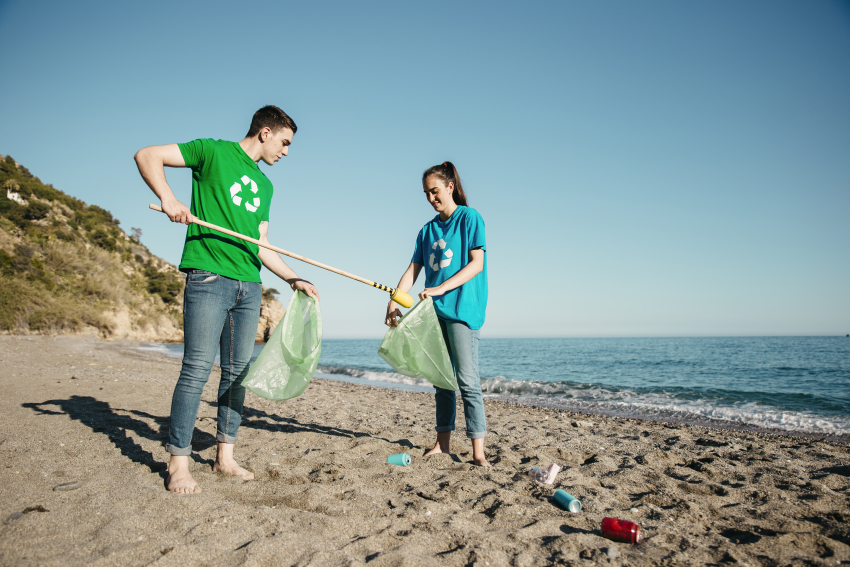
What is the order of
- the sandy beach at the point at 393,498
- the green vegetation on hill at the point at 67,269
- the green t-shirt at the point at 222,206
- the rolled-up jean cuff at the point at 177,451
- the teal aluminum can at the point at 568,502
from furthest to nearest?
the green vegetation on hill at the point at 67,269
the green t-shirt at the point at 222,206
the rolled-up jean cuff at the point at 177,451
the teal aluminum can at the point at 568,502
the sandy beach at the point at 393,498

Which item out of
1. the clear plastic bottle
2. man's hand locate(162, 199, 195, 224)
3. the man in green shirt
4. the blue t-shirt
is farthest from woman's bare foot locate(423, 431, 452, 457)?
man's hand locate(162, 199, 195, 224)

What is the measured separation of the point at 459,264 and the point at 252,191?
57.2 inches

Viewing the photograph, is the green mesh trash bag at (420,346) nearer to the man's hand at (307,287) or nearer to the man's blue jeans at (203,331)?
the man's hand at (307,287)

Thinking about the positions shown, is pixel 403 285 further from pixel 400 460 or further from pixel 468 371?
pixel 400 460

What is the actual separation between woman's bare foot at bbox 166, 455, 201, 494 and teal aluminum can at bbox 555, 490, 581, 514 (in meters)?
1.89

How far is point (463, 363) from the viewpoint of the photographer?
306cm

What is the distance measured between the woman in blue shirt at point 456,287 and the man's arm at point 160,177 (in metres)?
1.53

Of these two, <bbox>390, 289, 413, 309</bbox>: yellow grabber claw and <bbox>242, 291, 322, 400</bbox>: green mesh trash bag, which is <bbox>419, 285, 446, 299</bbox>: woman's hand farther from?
<bbox>242, 291, 322, 400</bbox>: green mesh trash bag

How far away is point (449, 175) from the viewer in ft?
10.8

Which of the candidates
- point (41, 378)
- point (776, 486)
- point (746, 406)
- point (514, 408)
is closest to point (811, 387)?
point (746, 406)

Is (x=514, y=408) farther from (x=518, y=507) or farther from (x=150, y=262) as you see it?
(x=150, y=262)

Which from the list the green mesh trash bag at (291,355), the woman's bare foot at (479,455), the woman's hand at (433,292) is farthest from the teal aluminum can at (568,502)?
the green mesh trash bag at (291,355)

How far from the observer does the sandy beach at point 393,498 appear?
1724mm

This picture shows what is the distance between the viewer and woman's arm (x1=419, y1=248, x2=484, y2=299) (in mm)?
2979
